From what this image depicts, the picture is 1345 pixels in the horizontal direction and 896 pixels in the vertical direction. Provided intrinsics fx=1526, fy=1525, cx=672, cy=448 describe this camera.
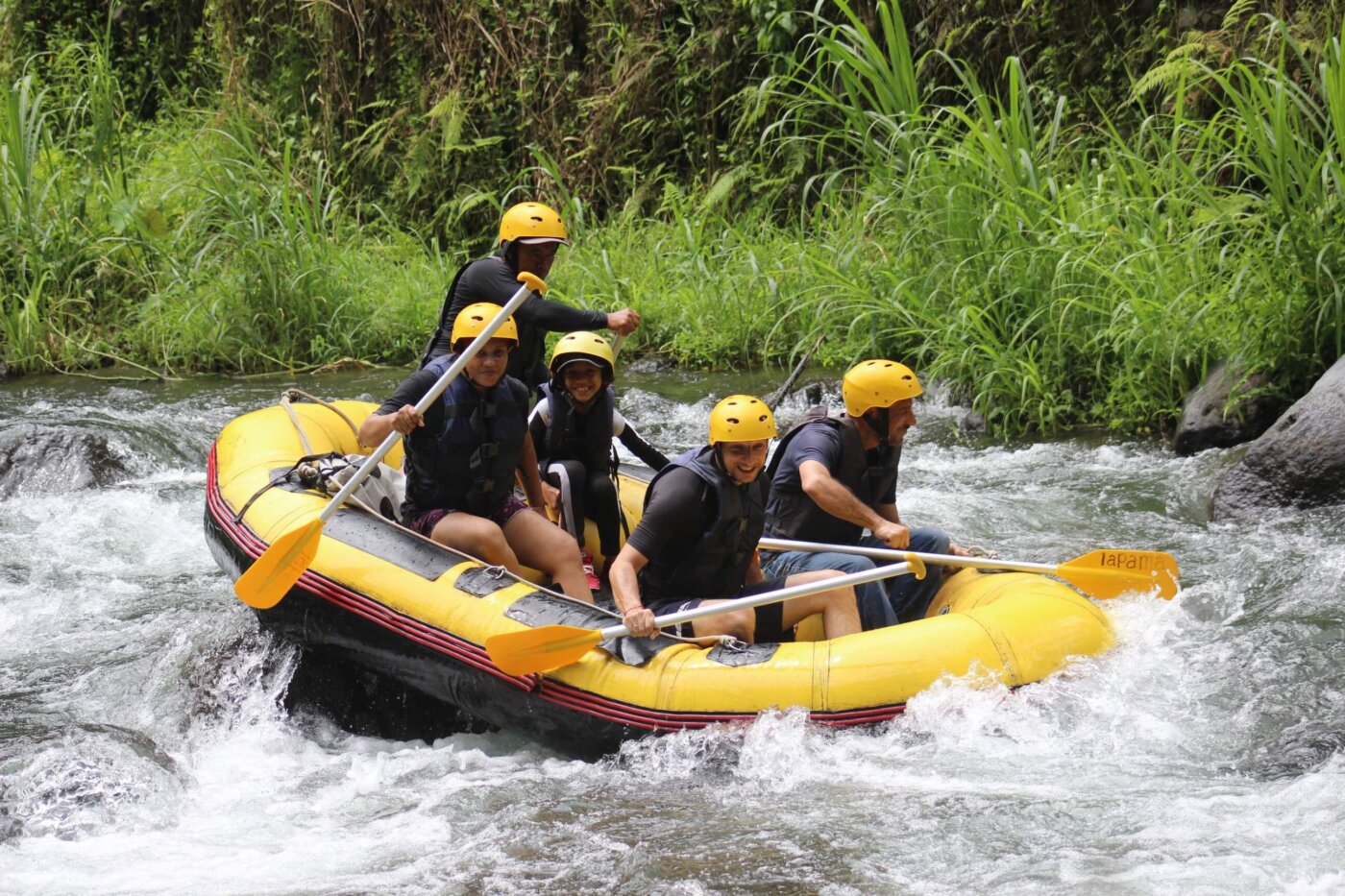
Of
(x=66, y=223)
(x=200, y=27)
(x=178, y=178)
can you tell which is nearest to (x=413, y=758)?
(x=66, y=223)

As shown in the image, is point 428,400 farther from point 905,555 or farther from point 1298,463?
point 1298,463

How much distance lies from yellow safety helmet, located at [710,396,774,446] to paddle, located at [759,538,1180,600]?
0.56 m

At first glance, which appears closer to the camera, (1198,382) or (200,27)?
(1198,382)

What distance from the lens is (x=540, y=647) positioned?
13.8 ft

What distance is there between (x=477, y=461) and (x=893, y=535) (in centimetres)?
134

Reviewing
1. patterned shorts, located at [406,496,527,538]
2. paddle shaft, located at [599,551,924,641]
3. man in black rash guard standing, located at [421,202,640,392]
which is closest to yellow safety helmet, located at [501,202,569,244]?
man in black rash guard standing, located at [421,202,640,392]

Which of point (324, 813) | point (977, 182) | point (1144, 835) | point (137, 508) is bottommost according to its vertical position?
point (137, 508)

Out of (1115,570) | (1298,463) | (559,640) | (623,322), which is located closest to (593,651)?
(559,640)

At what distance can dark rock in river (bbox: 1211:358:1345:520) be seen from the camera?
5992mm

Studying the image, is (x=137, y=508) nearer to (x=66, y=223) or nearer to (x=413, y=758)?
(x=413, y=758)

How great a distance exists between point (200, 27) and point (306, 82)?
1.58 m

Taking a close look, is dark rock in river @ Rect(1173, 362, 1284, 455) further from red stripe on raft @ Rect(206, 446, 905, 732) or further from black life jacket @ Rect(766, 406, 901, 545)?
red stripe on raft @ Rect(206, 446, 905, 732)

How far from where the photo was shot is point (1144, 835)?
362cm

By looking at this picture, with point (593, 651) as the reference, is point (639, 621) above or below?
above
